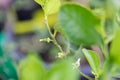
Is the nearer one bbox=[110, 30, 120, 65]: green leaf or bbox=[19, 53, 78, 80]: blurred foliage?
bbox=[110, 30, 120, 65]: green leaf

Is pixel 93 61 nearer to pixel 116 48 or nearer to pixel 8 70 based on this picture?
pixel 116 48

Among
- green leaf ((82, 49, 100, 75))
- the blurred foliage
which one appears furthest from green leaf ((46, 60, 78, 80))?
green leaf ((82, 49, 100, 75))

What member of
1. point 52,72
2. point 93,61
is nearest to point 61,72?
point 52,72

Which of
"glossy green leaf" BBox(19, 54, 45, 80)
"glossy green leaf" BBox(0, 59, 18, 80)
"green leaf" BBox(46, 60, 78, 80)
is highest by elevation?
"green leaf" BBox(46, 60, 78, 80)

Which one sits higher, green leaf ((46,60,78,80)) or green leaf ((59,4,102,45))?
green leaf ((59,4,102,45))

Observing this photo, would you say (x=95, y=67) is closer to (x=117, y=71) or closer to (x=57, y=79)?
(x=117, y=71)

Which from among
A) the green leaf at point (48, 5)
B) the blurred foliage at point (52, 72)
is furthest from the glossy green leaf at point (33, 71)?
the green leaf at point (48, 5)

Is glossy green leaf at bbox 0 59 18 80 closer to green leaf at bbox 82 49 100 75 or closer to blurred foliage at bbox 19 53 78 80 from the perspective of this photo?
blurred foliage at bbox 19 53 78 80

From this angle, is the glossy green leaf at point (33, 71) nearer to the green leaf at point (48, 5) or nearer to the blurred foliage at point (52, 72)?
the blurred foliage at point (52, 72)
